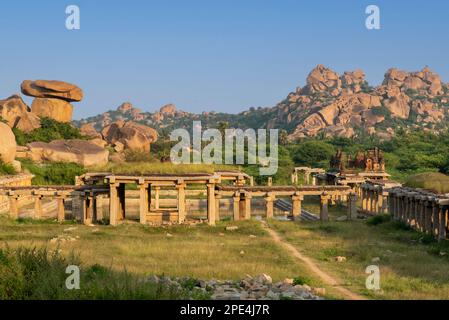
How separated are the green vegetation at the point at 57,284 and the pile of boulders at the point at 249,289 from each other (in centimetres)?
48

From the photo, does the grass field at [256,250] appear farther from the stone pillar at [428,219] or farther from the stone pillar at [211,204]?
the stone pillar at [428,219]

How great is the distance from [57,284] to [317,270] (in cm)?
1047

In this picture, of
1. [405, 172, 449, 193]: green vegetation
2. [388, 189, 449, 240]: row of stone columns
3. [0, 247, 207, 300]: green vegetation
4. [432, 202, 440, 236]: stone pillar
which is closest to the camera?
[0, 247, 207, 300]: green vegetation

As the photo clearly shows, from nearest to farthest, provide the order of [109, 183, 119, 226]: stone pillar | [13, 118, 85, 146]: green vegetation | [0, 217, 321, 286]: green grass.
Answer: [0, 217, 321, 286]: green grass → [109, 183, 119, 226]: stone pillar → [13, 118, 85, 146]: green vegetation

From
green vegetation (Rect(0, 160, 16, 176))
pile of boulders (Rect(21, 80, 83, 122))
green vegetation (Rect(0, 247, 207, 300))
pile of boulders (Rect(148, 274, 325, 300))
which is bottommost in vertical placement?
pile of boulders (Rect(148, 274, 325, 300))

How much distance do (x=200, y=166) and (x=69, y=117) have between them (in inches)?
2388

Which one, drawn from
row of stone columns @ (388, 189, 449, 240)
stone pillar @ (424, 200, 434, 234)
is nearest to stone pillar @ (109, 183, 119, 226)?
row of stone columns @ (388, 189, 449, 240)

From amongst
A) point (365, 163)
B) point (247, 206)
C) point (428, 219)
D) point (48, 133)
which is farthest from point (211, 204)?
point (48, 133)

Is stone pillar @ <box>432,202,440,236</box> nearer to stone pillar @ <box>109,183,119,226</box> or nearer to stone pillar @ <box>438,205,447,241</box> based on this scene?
stone pillar @ <box>438,205,447,241</box>

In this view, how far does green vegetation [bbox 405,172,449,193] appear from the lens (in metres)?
27.8

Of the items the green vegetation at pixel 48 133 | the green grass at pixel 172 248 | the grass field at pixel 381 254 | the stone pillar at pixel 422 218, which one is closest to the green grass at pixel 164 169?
the green grass at pixel 172 248

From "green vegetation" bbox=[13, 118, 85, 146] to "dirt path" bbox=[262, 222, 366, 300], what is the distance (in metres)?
52.8

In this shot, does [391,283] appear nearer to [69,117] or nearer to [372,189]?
[372,189]
